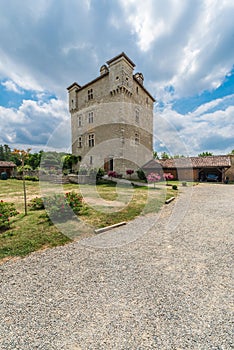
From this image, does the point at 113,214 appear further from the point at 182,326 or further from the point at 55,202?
the point at 182,326

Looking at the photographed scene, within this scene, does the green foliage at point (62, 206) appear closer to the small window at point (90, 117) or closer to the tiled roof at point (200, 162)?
the small window at point (90, 117)

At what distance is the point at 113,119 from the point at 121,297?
738 inches

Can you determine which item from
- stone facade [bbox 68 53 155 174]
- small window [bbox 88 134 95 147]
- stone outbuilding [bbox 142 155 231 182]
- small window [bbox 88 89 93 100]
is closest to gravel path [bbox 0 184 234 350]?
stone facade [bbox 68 53 155 174]

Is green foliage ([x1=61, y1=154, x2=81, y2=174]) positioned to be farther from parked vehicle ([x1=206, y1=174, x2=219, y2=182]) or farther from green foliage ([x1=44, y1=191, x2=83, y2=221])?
parked vehicle ([x1=206, y1=174, x2=219, y2=182])

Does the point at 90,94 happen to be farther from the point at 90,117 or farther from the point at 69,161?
the point at 69,161

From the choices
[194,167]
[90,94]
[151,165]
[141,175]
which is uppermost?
[90,94]

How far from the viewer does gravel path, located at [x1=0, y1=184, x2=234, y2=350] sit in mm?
1714

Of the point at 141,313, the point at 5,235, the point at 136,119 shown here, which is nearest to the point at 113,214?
the point at 5,235

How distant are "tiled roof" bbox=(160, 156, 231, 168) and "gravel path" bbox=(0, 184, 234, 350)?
19696 mm

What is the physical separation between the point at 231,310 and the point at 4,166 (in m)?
30.2

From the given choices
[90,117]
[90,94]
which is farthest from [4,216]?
[90,94]

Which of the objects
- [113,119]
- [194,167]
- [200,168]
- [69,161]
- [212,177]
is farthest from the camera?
[194,167]

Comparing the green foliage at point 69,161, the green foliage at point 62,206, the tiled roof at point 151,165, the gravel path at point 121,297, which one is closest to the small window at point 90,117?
the green foliage at point 69,161

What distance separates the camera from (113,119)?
745 inches
